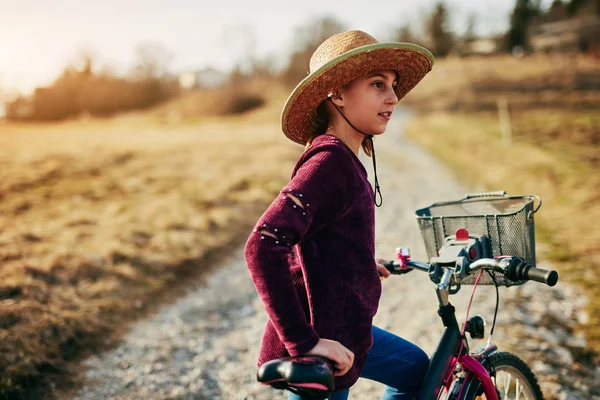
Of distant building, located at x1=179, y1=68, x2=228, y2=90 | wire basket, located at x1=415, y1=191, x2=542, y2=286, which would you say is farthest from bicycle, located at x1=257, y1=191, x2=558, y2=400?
distant building, located at x1=179, y1=68, x2=228, y2=90

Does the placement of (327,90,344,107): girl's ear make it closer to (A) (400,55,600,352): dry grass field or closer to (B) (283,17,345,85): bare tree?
(A) (400,55,600,352): dry grass field

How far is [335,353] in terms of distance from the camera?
1.55 meters

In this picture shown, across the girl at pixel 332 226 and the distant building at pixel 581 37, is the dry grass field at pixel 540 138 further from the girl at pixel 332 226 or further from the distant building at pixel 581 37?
the girl at pixel 332 226

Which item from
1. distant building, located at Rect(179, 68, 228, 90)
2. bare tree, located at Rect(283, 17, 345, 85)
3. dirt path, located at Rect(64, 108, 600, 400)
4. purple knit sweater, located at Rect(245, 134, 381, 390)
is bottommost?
dirt path, located at Rect(64, 108, 600, 400)

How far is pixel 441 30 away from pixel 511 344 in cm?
6710

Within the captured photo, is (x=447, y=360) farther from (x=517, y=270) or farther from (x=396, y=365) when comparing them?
(x=517, y=270)

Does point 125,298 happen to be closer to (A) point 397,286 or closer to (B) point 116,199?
(A) point 397,286

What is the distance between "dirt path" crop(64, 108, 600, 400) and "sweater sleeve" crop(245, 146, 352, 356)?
242 centimetres

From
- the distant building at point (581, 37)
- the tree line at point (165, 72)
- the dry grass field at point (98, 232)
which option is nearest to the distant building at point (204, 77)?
the tree line at point (165, 72)

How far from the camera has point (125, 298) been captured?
17.3ft

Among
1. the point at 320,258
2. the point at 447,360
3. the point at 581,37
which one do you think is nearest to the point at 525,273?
the point at 447,360

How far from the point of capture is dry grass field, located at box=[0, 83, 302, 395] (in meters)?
4.31

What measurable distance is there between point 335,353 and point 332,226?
431 mm

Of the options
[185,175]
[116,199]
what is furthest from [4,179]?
[185,175]
